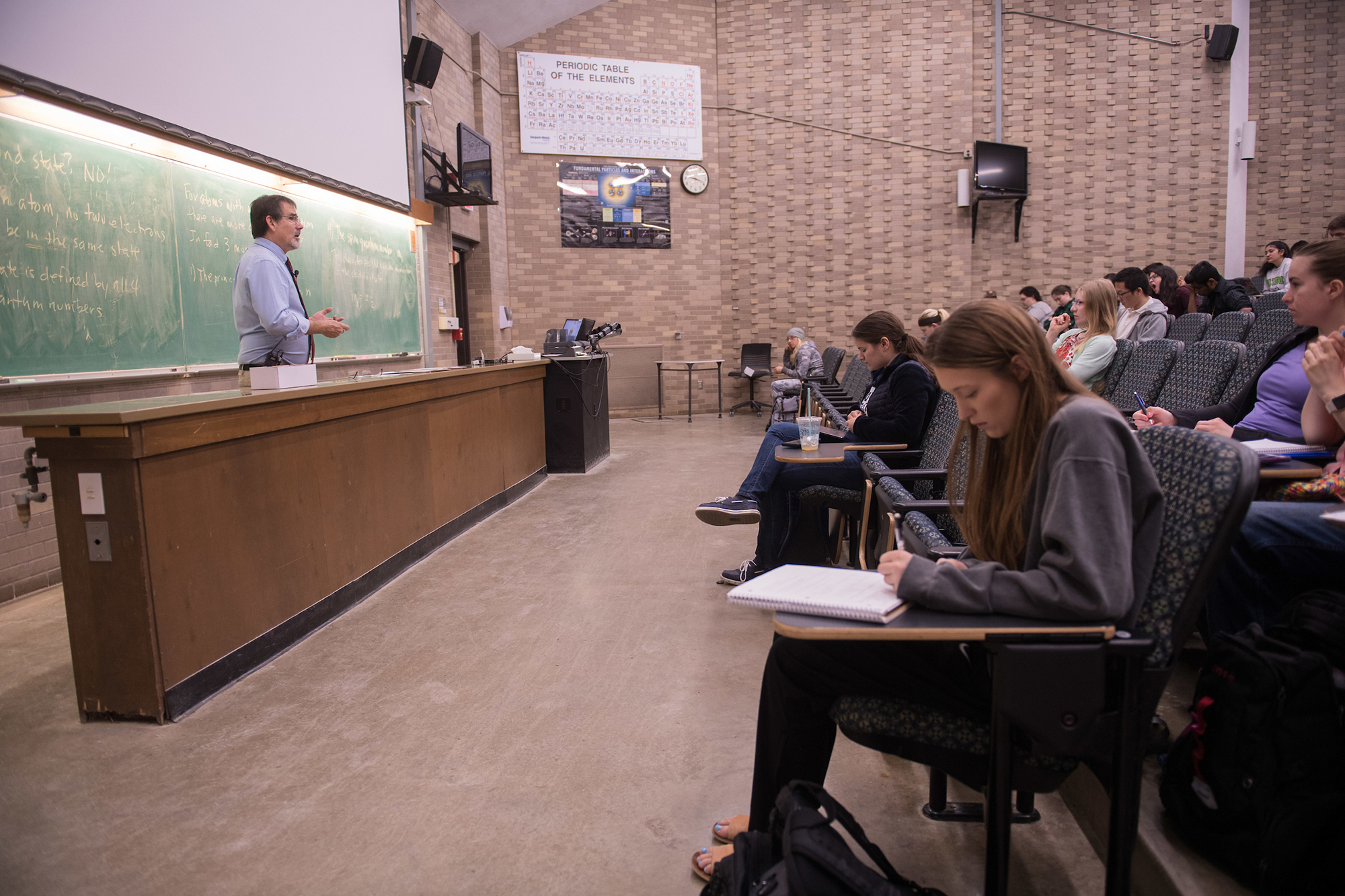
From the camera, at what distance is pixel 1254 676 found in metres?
1.32

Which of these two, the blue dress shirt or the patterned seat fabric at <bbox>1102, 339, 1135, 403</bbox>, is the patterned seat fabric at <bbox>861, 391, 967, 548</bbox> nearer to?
the patterned seat fabric at <bbox>1102, 339, 1135, 403</bbox>

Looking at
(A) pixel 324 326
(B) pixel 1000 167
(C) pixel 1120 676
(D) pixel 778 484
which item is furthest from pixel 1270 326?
(B) pixel 1000 167

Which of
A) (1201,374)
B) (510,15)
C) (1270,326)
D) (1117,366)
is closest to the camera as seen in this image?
(1201,374)

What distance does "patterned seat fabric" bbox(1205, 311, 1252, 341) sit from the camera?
4824mm

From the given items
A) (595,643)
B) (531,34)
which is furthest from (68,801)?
(531,34)

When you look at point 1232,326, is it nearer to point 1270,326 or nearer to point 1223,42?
point 1270,326

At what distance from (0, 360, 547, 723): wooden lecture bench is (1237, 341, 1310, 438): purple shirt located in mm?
3204

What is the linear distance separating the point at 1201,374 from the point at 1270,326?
179 centimetres

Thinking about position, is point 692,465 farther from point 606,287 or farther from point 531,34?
point 531,34

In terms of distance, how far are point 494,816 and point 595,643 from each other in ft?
3.52

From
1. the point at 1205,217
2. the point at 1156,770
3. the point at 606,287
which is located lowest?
the point at 1156,770

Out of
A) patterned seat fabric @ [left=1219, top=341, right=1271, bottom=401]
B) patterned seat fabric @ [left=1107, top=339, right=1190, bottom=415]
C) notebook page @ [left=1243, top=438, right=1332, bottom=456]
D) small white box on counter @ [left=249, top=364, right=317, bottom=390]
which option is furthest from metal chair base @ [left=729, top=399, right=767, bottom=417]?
notebook page @ [left=1243, top=438, right=1332, bottom=456]

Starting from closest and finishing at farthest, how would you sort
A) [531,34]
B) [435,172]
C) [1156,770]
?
[1156,770], [435,172], [531,34]

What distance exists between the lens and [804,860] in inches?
48.1
